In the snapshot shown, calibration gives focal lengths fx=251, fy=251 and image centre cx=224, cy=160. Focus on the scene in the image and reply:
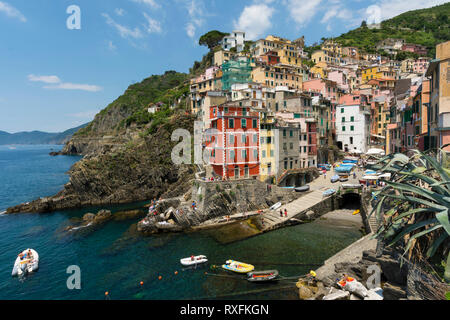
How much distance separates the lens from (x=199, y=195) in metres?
37.7

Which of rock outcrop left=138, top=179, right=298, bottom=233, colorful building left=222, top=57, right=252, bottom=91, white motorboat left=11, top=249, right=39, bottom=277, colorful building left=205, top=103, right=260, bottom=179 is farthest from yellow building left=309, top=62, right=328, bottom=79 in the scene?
white motorboat left=11, top=249, right=39, bottom=277

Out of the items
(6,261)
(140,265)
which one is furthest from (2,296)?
(140,265)

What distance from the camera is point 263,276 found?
22219mm

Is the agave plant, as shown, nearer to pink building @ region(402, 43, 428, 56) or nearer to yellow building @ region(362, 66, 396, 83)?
yellow building @ region(362, 66, 396, 83)

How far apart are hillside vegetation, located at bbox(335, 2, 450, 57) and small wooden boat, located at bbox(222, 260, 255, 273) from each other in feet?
467

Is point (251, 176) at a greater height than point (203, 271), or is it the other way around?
point (251, 176)

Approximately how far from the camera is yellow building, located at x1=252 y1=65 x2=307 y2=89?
2630 inches

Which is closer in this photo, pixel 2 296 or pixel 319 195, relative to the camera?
pixel 2 296

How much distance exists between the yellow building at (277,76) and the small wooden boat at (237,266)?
170 ft

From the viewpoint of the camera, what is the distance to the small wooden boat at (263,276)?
22.1m

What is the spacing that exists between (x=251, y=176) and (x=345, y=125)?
3555cm

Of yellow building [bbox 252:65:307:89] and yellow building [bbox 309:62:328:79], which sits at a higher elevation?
yellow building [bbox 309:62:328:79]

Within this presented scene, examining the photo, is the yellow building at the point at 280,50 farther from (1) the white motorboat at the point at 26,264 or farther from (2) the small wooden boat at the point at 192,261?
(1) the white motorboat at the point at 26,264

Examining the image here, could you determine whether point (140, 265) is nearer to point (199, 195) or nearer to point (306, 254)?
point (199, 195)
